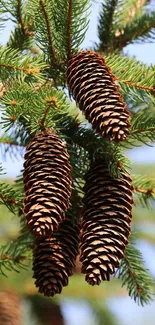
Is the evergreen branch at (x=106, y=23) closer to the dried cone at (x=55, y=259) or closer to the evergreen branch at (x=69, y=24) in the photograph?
the evergreen branch at (x=69, y=24)

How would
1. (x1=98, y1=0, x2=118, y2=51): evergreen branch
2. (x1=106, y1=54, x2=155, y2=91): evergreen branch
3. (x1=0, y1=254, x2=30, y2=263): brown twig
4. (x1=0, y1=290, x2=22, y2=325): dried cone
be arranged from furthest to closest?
(x1=98, y1=0, x2=118, y2=51): evergreen branch, (x1=0, y1=290, x2=22, y2=325): dried cone, (x1=0, y1=254, x2=30, y2=263): brown twig, (x1=106, y1=54, x2=155, y2=91): evergreen branch

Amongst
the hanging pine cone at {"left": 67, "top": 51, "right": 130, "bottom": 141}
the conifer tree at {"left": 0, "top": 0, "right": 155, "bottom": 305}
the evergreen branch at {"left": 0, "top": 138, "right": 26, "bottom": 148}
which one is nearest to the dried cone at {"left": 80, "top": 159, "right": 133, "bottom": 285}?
the conifer tree at {"left": 0, "top": 0, "right": 155, "bottom": 305}

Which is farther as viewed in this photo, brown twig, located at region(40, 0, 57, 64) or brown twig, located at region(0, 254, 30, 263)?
brown twig, located at region(0, 254, 30, 263)

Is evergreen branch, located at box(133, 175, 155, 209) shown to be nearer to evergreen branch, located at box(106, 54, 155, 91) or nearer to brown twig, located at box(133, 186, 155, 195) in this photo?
brown twig, located at box(133, 186, 155, 195)

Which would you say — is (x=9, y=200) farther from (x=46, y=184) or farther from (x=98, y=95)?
(x=98, y=95)

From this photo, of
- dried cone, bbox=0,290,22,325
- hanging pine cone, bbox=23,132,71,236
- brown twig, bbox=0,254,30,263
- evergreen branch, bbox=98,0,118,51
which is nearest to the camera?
hanging pine cone, bbox=23,132,71,236

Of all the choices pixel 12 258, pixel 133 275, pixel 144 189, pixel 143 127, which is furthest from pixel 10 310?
pixel 143 127

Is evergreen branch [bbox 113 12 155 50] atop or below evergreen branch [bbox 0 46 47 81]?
atop
